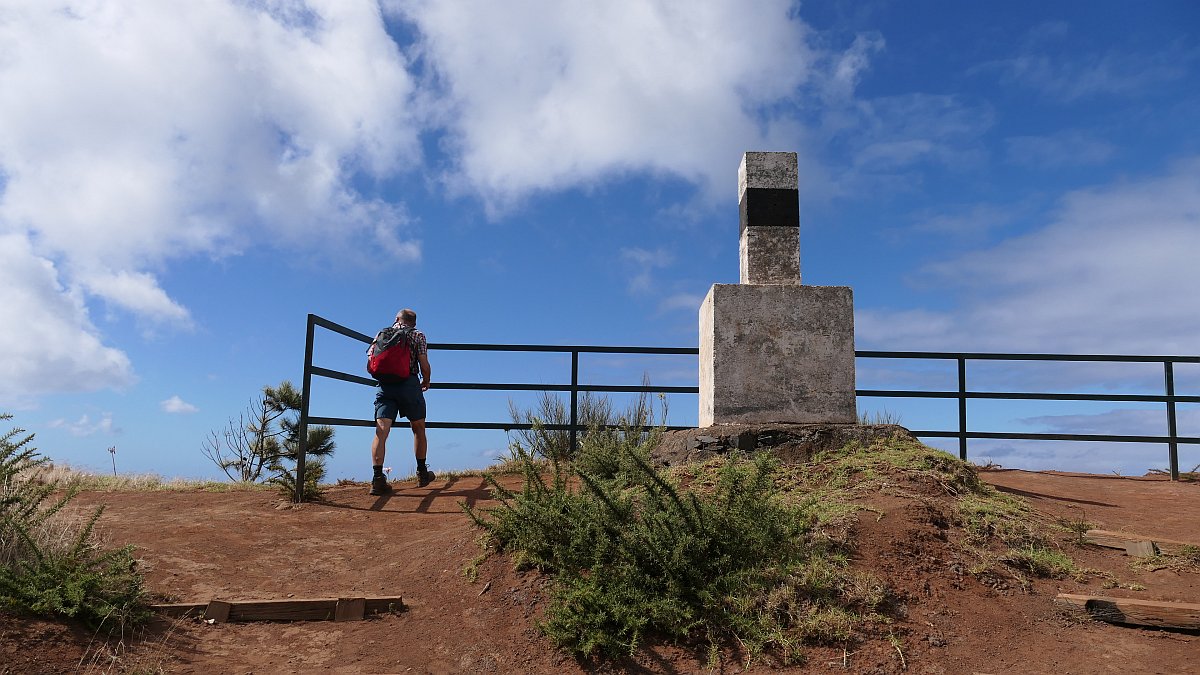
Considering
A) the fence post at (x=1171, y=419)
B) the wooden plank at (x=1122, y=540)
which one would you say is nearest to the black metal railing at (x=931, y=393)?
the fence post at (x=1171, y=419)

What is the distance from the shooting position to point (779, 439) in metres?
6.81

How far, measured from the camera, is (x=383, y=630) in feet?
15.6

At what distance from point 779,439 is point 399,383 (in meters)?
4.06

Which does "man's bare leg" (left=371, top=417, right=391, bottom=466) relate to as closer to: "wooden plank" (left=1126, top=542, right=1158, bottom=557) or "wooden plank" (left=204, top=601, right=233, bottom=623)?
"wooden plank" (left=204, top=601, right=233, bottom=623)

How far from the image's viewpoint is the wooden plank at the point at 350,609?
493 cm

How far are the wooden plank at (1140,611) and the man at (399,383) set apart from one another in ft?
20.3

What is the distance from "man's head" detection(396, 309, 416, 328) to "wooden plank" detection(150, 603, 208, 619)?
4128 mm

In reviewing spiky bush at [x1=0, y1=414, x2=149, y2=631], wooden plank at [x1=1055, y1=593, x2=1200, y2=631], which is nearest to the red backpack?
spiky bush at [x1=0, y1=414, x2=149, y2=631]

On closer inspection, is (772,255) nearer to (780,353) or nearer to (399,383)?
(780,353)

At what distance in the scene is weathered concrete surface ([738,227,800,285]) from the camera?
7473 millimetres

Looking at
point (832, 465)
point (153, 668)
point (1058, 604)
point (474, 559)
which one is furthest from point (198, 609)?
point (1058, 604)

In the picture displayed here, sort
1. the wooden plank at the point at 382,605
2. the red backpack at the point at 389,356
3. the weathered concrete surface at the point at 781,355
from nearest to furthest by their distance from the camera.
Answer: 1. the wooden plank at the point at 382,605
2. the weathered concrete surface at the point at 781,355
3. the red backpack at the point at 389,356

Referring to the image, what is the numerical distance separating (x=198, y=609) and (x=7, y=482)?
193cm

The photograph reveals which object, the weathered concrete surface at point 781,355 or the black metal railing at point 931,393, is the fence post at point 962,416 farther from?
the weathered concrete surface at point 781,355
